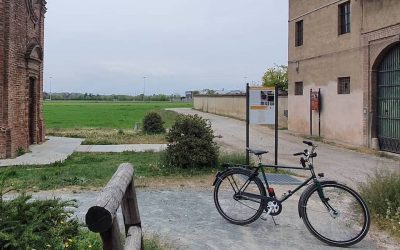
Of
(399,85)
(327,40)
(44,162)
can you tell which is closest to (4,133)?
(44,162)

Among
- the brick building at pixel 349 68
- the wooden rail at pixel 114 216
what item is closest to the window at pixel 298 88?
the brick building at pixel 349 68

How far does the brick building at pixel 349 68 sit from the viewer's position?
16641mm

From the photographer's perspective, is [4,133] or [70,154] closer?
[4,133]

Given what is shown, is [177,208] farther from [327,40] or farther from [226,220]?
[327,40]

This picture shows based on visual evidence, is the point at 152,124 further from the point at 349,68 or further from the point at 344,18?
the point at 344,18

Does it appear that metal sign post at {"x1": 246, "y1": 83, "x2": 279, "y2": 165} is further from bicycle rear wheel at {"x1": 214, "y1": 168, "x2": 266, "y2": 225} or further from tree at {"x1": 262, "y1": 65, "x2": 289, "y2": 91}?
tree at {"x1": 262, "y1": 65, "x2": 289, "y2": 91}

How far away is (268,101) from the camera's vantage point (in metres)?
11.8

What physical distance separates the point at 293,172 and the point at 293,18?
47.9 feet

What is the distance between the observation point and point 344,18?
20.1 meters

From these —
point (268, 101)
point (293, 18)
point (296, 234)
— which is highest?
point (293, 18)

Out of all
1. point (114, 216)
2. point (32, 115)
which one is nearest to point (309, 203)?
point (114, 216)

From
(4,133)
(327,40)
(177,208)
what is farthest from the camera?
(327,40)

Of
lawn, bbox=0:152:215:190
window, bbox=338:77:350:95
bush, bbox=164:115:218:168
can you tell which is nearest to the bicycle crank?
lawn, bbox=0:152:215:190

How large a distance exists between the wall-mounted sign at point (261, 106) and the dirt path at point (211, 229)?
3.59 m
